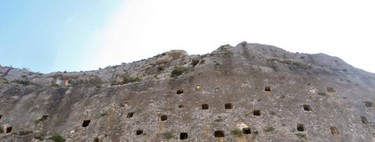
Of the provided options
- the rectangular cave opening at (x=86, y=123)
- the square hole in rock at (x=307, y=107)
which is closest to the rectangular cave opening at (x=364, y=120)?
the square hole in rock at (x=307, y=107)

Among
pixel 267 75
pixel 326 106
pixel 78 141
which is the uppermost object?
pixel 267 75

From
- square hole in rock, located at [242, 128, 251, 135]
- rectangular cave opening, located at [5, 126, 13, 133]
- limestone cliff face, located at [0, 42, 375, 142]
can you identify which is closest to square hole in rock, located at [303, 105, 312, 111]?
limestone cliff face, located at [0, 42, 375, 142]

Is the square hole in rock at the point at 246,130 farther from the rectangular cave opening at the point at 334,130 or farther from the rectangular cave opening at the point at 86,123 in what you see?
the rectangular cave opening at the point at 86,123

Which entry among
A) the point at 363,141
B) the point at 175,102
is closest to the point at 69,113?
the point at 175,102

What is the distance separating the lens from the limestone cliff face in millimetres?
22094

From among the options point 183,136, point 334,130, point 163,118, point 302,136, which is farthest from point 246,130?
point 163,118

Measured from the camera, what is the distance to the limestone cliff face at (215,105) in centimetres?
2209

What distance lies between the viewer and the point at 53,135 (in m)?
23.7

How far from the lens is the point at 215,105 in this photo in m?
23.7

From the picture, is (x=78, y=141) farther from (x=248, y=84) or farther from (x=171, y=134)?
(x=248, y=84)

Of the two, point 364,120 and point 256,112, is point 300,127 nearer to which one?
point 256,112

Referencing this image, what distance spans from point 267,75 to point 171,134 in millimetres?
6839

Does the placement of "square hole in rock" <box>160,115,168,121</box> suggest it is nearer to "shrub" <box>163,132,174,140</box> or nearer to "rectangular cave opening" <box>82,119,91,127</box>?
"shrub" <box>163,132,174,140</box>

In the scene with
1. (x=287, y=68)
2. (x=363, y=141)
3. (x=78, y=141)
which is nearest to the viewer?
(x=363, y=141)
